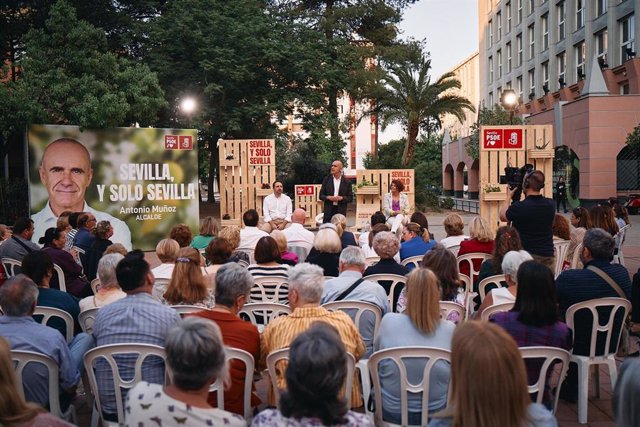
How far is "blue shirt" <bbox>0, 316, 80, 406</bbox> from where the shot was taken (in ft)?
11.4

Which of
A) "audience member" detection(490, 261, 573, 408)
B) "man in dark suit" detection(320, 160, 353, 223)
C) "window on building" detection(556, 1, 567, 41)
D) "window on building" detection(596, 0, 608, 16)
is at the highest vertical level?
"window on building" detection(556, 1, 567, 41)

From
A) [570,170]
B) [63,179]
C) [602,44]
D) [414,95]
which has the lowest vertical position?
[63,179]

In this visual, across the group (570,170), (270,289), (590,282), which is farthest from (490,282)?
(570,170)

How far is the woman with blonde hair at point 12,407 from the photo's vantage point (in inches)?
91.3

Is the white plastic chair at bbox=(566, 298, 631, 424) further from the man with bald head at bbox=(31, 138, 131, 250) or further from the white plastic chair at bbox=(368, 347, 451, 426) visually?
the man with bald head at bbox=(31, 138, 131, 250)

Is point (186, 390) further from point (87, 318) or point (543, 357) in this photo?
point (87, 318)

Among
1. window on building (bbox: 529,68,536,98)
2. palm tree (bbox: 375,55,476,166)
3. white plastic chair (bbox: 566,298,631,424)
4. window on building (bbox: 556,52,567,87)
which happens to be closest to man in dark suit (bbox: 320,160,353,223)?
white plastic chair (bbox: 566,298,631,424)

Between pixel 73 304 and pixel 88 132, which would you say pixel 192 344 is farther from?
pixel 88 132

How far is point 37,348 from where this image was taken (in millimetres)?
3494

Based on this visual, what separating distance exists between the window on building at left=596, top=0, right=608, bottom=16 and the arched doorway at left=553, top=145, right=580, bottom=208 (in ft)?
24.0

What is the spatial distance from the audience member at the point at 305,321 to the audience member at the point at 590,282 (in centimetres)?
182

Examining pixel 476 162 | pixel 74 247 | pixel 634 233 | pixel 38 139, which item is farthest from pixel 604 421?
pixel 476 162

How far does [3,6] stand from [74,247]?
17563 millimetres

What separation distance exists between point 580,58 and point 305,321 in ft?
114
